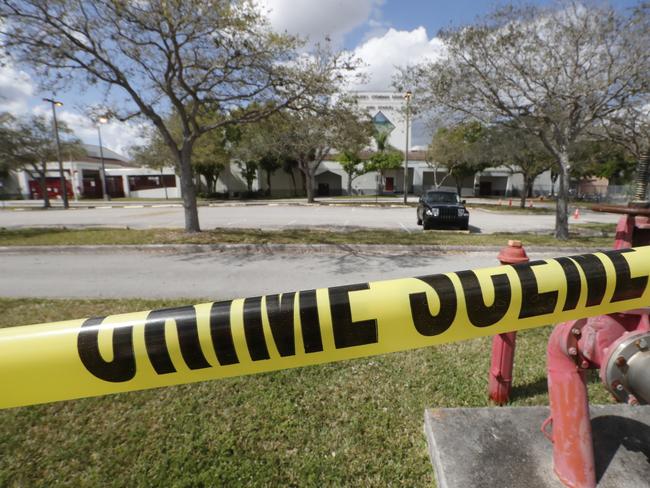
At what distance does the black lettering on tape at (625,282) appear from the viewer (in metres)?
1.23

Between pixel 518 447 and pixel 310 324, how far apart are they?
1.91 meters

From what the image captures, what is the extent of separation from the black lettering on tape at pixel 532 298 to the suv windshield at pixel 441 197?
13.6m

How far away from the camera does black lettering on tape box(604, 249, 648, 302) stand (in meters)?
→ 1.23

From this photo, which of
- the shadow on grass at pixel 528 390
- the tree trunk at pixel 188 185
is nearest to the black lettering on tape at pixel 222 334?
the shadow on grass at pixel 528 390

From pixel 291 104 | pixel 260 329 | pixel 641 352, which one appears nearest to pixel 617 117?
pixel 291 104

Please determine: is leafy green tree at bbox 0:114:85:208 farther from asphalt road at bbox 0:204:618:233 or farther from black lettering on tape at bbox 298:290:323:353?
black lettering on tape at bbox 298:290:323:353

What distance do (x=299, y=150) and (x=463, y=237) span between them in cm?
2138

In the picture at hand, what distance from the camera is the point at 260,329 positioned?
1.02 metres

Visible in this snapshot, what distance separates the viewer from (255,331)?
1020mm

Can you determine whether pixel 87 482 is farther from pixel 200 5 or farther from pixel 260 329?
pixel 200 5

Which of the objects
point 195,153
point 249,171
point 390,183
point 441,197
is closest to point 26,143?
point 195,153

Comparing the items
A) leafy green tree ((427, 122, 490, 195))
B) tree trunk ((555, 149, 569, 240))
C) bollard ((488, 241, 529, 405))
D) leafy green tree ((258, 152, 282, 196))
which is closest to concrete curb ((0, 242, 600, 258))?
tree trunk ((555, 149, 569, 240))

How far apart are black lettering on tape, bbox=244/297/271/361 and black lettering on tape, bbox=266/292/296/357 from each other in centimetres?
3

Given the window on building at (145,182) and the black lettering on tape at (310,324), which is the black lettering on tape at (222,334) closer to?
the black lettering on tape at (310,324)
